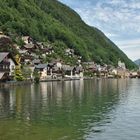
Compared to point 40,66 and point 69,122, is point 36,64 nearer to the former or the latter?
point 40,66

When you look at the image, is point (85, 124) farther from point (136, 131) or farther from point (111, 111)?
point (111, 111)

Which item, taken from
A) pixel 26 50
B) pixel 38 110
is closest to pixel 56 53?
pixel 26 50

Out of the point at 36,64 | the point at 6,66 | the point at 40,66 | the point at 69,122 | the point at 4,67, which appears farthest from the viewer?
the point at 36,64

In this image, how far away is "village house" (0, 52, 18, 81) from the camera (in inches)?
3459

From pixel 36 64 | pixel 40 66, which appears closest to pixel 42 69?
pixel 40 66

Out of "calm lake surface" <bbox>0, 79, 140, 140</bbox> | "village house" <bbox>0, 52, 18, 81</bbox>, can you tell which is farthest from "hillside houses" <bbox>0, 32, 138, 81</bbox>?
"calm lake surface" <bbox>0, 79, 140, 140</bbox>

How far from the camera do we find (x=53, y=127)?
27.5m

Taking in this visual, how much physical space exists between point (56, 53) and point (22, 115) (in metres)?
152

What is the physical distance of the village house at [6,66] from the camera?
288 ft

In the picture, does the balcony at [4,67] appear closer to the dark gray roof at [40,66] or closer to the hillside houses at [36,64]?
the hillside houses at [36,64]

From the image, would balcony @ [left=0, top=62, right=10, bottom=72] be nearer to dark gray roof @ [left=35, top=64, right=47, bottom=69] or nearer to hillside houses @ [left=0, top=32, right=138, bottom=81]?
hillside houses @ [left=0, top=32, right=138, bottom=81]

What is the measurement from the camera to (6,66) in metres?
94.0

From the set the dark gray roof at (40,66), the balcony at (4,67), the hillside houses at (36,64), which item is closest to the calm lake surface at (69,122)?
the hillside houses at (36,64)

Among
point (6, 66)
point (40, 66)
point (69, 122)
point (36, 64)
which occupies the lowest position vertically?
point (69, 122)
